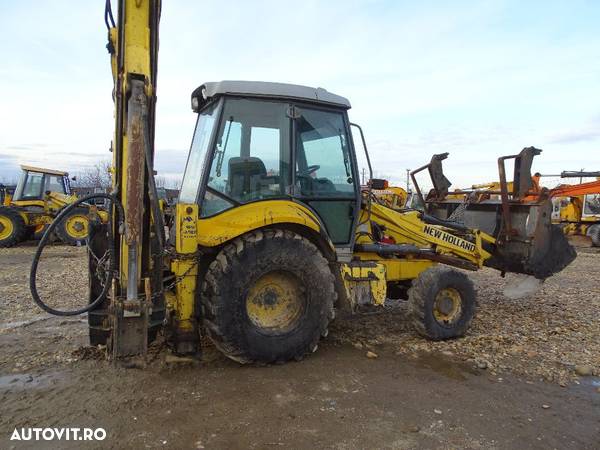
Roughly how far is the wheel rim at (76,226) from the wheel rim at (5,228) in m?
1.55

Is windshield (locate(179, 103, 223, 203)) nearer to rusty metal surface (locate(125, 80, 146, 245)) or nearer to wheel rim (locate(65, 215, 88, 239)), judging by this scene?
rusty metal surface (locate(125, 80, 146, 245))

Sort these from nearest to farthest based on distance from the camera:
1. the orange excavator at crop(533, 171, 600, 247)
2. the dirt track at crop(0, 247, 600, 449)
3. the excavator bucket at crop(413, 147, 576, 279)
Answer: the dirt track at crop(0, 247, 600, 449) < the excavator bucket at crop(413, 147, 576, 279) < the orange excavator at crop(533, 171, 600, 247)

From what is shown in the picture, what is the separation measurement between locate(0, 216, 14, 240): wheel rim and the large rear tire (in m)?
12.5

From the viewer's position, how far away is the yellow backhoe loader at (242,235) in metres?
3.62

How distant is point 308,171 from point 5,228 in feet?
41.7

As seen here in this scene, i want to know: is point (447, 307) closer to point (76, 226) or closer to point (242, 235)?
point (242, 235)

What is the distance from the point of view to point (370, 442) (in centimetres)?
300

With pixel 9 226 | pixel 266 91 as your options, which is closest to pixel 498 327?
pixel 266 91

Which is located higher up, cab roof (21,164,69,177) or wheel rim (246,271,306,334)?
cab roof (21,164,69,177)

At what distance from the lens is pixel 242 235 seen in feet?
13.2

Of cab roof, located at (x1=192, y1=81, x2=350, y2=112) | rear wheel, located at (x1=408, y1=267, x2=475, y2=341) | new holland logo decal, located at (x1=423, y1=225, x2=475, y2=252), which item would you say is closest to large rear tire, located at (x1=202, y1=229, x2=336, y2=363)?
rear wheel, located at (x1=408, y1=267, x2=475, y2=341)

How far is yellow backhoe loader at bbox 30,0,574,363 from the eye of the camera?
3.62 meters

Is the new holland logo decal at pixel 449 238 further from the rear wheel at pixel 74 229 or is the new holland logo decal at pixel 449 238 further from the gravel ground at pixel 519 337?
the rear wheel at pixel 74 229

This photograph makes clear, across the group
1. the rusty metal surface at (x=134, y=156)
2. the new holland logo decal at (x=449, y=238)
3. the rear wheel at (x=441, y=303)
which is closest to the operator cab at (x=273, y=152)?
the rusty metal surface at (x=134, y=156)
